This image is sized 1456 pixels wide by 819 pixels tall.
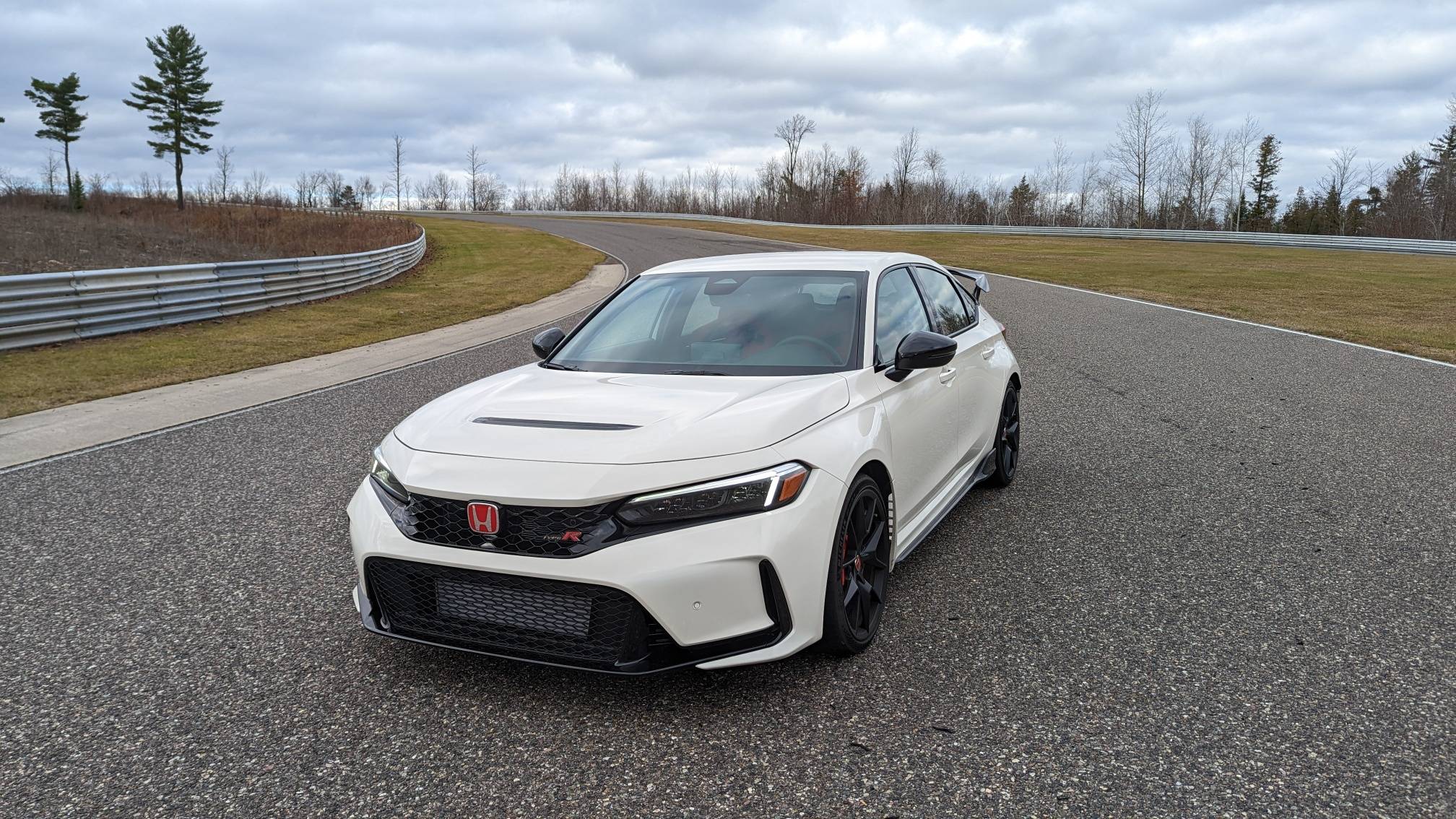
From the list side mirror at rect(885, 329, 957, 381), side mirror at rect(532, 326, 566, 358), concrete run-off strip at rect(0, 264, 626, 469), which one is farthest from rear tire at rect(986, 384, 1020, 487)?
concrete run-off strip at rect(0, 264, 626, 469)

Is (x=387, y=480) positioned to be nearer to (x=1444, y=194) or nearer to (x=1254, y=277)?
(x=1254, y=277)

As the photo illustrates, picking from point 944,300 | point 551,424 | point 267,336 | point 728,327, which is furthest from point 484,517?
point 267,336

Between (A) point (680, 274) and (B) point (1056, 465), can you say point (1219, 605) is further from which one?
(A) point (680, 274)

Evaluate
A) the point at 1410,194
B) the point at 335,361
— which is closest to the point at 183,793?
the point at 335,361

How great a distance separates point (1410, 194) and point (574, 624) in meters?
92.9

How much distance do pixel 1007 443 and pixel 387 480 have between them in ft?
12.9

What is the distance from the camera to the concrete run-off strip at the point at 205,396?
760 cm

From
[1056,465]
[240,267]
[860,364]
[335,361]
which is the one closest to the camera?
[860,364]

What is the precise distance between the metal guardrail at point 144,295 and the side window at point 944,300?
39.4 ft

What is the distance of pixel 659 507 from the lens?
2969mm

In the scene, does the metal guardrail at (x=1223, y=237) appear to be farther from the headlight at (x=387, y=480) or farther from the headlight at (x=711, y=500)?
the headlight at (x=387, y=480)

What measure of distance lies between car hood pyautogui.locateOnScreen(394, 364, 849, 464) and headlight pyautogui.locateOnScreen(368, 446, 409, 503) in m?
0.12

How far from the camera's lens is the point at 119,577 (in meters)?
4.46

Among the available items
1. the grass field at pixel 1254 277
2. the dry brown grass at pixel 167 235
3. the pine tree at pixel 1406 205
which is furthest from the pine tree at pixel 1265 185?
the dry brown grass at pixel 167 235
